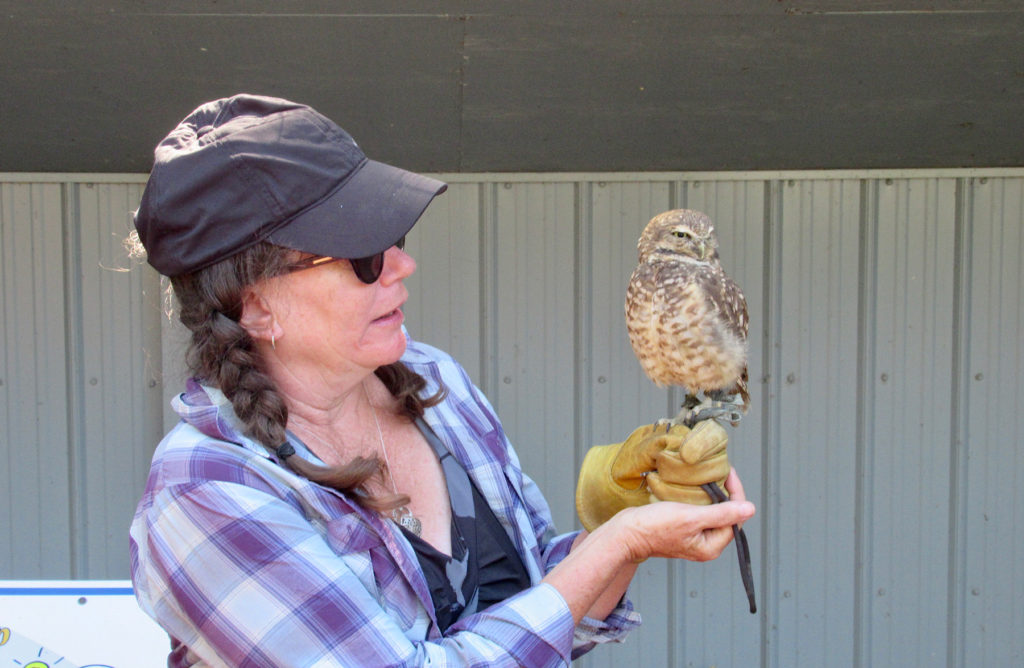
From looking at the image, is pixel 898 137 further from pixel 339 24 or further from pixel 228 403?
pixel 228 403

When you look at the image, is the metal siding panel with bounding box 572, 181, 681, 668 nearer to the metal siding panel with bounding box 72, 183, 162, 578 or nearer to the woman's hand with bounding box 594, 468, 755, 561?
the woman's hand with bounding box 594, 468, 755, 561

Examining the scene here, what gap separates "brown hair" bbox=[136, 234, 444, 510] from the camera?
130 centimetres

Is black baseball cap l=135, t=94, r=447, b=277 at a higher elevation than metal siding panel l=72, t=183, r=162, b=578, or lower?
higher

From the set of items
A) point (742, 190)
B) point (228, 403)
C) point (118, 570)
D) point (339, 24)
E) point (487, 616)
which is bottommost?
point (118, 570)

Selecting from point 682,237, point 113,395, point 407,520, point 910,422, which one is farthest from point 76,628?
point 910,422

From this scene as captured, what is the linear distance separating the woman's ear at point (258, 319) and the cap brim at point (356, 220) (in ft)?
0.44

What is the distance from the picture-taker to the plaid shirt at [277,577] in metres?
1.14

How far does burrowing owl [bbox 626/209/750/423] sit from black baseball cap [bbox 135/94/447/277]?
85 cm

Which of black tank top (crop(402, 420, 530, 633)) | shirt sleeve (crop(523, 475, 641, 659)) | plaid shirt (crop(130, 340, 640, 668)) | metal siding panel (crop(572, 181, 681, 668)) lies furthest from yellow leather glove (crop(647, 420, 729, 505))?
metal siding panel (crop(572, 181, 681, 668))

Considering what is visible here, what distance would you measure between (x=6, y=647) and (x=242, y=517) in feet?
5.71

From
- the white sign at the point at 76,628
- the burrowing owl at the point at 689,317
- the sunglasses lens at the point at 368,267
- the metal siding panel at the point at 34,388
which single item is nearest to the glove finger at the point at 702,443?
the burrowing owl at the point at 689,317

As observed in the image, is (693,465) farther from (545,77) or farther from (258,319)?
(545,77)

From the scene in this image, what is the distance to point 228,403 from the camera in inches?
52.3

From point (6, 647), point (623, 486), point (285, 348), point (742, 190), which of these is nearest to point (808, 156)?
point (742, 190)
